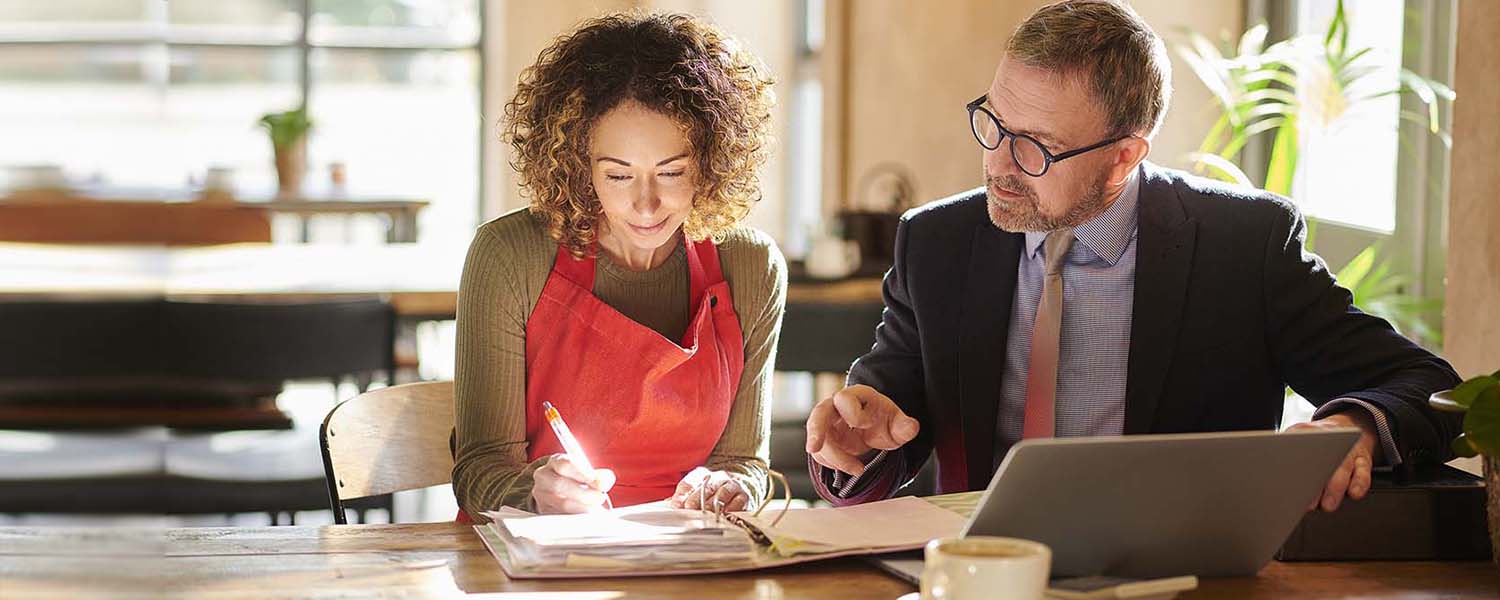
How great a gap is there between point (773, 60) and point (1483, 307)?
5.32 m

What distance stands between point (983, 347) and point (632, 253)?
0.47 meters

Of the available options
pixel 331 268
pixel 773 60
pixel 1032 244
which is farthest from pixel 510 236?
pixel 773 60

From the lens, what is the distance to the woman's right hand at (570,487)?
5.15ft

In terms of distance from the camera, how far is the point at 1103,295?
1905 millimetres

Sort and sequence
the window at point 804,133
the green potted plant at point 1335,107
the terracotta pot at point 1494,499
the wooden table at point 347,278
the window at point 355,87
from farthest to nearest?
the window at point 355,87 < the window at point 804,133 < the wooden table at point 347,278 < the green potted plant at point 1335,107 < the terracotta pot at point 1494,499

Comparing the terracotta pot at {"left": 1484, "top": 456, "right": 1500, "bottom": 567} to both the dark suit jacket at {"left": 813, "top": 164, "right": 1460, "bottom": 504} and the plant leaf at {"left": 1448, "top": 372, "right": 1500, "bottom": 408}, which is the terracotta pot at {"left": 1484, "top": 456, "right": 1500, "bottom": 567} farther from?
the dark suit jacket at {"left": 813, "top": 164, "right": 1460, "bottom": 504}

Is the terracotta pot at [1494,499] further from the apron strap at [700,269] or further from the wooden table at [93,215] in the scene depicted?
the wooden table at [93,215]

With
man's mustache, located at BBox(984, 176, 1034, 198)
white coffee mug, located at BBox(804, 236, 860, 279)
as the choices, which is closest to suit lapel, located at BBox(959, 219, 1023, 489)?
man's mustache, located at BBox(984, 176, 1034, 198)

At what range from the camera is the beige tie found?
1.89 metres

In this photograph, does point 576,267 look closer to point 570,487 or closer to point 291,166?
point 570,487

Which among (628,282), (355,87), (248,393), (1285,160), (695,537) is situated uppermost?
(355,87)

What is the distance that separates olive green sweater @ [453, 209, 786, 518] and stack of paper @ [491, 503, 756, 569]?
27cm

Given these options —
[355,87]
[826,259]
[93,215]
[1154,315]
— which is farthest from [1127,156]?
[355,87]

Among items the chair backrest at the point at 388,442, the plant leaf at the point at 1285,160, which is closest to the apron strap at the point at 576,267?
the chair backrest at the point at 388,442
